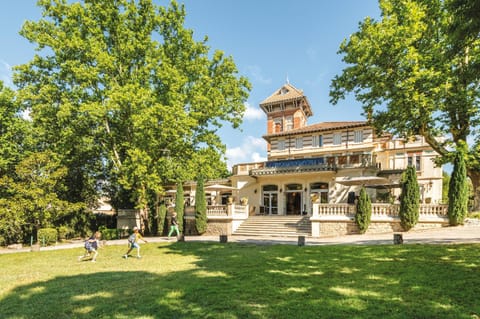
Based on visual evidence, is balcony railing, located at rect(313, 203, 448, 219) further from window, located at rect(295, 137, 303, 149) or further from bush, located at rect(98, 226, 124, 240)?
bush, located at rect(98, 226, 124, 240)

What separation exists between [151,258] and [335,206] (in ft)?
39.6

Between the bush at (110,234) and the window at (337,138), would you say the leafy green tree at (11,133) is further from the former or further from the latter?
the window at (337,138)

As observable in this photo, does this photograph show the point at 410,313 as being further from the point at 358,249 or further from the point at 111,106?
the point at 111,106

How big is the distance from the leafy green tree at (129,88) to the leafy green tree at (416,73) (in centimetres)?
1034

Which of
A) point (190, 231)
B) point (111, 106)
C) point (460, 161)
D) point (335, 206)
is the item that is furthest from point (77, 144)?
point (460, 161)

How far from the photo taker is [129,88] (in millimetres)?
18641

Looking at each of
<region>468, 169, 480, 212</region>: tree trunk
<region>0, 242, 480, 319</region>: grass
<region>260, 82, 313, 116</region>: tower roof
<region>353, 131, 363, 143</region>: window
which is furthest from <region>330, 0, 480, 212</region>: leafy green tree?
<region>260, 82, 313, 116</region>: tower roof

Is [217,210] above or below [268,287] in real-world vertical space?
above

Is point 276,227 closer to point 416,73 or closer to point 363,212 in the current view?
point 363,212

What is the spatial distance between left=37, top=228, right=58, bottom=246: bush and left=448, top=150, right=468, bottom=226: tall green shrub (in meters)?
25.6

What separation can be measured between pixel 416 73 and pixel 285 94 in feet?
73.0

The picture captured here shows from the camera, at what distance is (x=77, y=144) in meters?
22.3

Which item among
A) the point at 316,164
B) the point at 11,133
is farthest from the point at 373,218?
the point at 11,133

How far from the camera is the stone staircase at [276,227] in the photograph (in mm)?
19820
